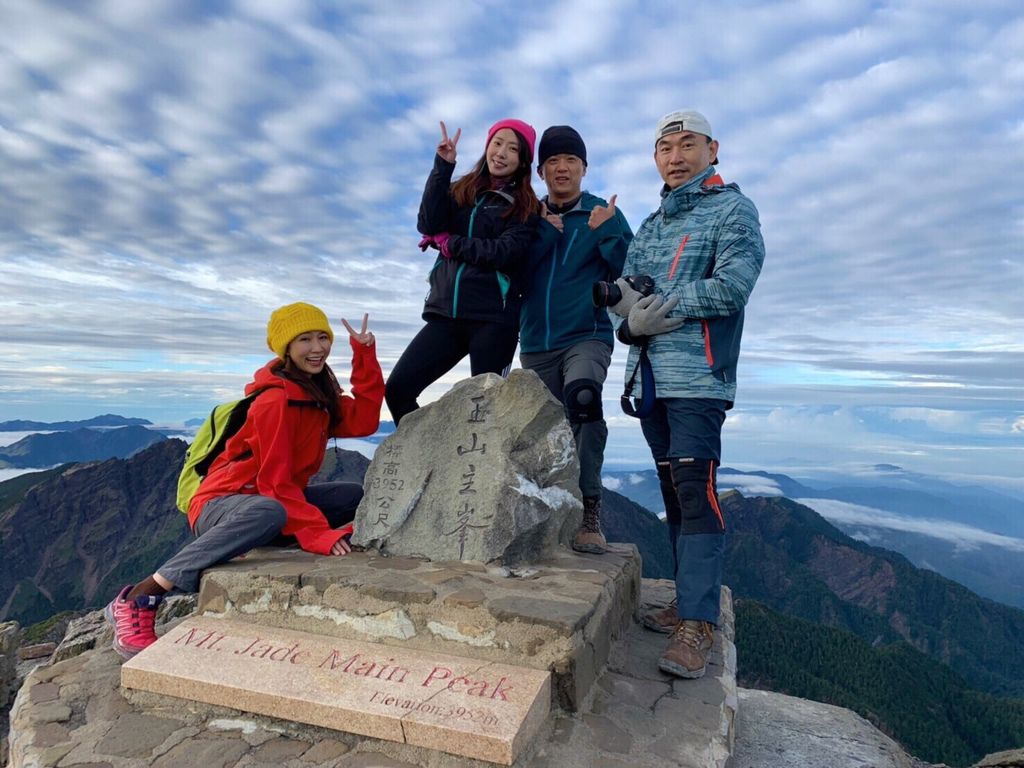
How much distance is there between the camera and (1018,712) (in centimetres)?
5012

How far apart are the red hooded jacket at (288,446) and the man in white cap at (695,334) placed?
235cm

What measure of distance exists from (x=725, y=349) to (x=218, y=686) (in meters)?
3.83

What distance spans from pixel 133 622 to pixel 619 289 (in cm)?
424

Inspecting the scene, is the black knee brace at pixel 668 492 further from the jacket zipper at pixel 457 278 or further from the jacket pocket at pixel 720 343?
the jacket zipper at pixel 457 278

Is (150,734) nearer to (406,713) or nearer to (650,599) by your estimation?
(406,713)

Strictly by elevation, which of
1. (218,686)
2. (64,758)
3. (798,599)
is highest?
(218,686)

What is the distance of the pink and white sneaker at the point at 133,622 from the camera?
4.76 meters

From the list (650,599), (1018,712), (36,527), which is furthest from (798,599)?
(36,527)

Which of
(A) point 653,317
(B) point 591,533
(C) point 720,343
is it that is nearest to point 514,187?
(A) point 653,317

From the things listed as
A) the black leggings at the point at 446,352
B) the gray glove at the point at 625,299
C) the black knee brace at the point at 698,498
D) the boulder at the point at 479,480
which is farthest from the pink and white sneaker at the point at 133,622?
the gray glove at the point at 625,299

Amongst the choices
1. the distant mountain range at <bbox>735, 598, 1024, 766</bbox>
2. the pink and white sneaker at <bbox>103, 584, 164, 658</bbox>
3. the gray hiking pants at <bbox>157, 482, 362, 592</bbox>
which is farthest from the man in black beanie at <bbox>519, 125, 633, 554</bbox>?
the distant mountain range at <bbox>735, 598, 1024, 766</bbox>

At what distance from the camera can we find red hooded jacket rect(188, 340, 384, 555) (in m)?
5.17

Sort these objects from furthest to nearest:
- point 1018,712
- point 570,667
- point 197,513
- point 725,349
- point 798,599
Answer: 1. point 798,599
2. point 1018,712
3. point 197,513
4. point 725,349
5. point 570,667

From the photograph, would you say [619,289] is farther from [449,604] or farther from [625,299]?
[449,604]
